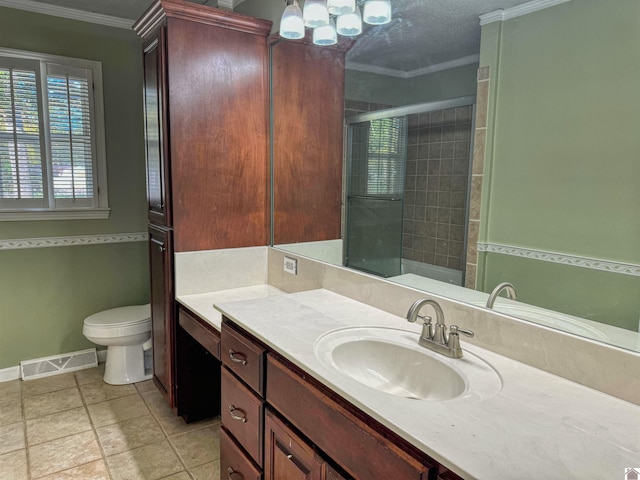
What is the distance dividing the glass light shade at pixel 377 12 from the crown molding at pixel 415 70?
19cm

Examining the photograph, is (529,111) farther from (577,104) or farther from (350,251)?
(350,251)

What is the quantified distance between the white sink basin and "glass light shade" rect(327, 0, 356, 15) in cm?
130

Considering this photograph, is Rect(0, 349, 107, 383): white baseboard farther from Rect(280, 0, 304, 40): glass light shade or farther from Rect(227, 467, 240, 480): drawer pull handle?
Rect(280, 0, 304, 40): glass light shade

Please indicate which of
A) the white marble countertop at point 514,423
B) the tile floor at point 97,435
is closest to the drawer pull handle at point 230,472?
the tile floor at point 97,435

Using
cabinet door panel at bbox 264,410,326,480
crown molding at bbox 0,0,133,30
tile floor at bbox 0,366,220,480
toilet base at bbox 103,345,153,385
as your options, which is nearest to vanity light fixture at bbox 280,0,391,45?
cabinet door panel at bbox 264,410,326,480

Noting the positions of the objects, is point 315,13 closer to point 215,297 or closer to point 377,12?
point 377,12

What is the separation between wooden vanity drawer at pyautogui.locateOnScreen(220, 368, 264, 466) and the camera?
1445 millimetres

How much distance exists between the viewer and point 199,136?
2.15m

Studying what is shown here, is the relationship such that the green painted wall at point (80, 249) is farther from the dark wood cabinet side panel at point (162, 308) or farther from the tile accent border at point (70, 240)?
the dark wood cabinet side panel at point (162, 308)

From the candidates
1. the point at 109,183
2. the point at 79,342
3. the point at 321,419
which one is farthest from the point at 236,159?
the point at 79,342

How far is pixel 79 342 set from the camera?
3102 mm

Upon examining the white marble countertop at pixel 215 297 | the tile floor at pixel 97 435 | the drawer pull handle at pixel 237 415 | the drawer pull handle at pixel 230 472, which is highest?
the white marble countertop at pixel 215 297

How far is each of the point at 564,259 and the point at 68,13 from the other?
318 centimetres

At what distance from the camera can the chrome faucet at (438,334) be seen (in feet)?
4.08
